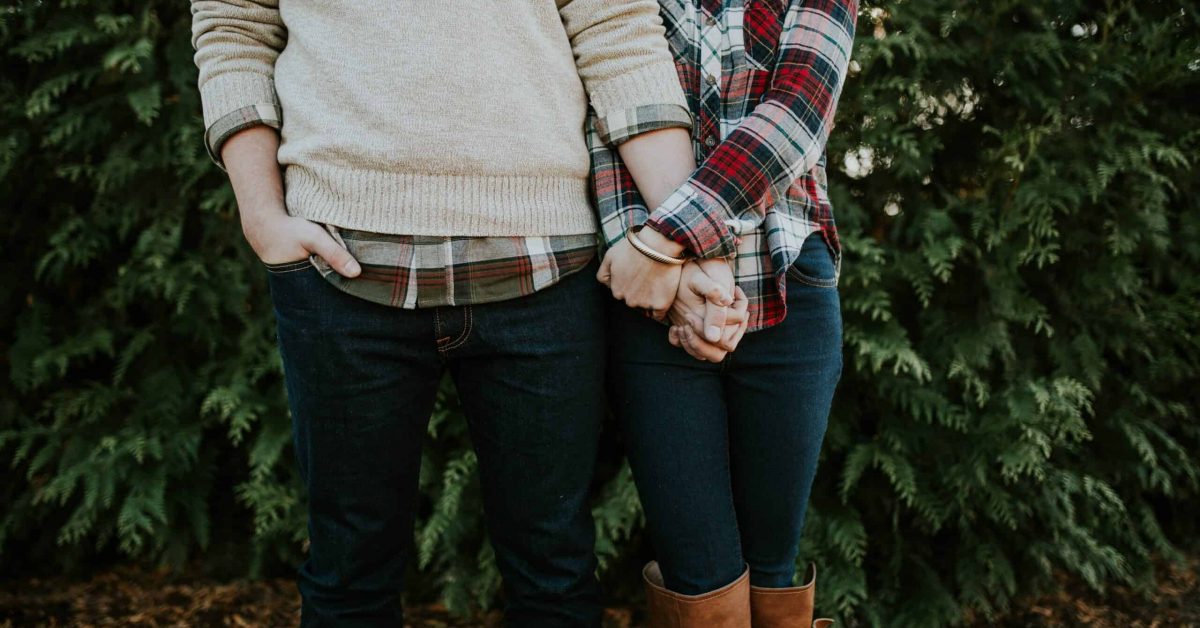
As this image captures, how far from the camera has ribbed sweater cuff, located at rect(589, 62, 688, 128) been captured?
1229mm

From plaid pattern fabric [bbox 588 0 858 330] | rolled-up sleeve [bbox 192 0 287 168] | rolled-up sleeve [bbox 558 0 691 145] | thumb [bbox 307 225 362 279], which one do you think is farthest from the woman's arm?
rolled-up sleeve [bbox 192 0 287 168]

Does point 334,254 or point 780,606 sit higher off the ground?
point 334,254

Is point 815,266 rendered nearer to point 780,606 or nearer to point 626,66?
point 626,66

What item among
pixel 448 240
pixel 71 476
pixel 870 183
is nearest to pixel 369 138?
pixel 448 240

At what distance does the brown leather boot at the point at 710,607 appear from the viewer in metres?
1.31

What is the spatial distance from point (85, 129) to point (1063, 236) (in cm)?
292

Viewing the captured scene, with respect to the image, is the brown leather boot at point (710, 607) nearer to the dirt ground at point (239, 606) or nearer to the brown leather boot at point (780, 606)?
the brown leather boot at point (780, 606)

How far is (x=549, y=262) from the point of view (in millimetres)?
1210

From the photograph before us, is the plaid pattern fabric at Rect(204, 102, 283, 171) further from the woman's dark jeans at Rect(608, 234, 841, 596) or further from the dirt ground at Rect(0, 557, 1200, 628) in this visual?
the dirt ground at Rect(0, 557, 1200, 628)

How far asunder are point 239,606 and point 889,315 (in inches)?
87.6

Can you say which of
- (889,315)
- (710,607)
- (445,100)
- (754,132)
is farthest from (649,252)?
(889,315)

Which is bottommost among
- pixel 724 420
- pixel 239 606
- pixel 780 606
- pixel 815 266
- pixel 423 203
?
pixel 239 606

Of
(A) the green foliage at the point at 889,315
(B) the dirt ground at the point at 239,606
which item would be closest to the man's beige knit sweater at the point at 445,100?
(A) the green foliage at the point at 889,315

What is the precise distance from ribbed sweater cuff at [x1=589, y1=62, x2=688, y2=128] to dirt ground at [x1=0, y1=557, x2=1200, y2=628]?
178 centimetres
